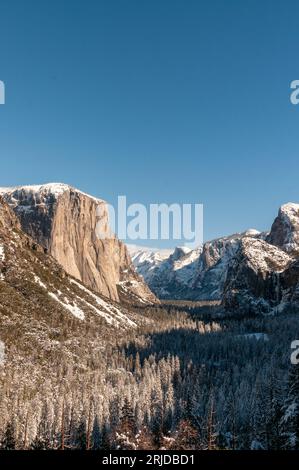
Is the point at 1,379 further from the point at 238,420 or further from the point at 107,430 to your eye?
the point at 238,420

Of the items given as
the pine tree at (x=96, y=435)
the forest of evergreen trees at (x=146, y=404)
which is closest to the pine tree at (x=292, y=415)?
the forest of evergreen trees at (x=146, y=404)

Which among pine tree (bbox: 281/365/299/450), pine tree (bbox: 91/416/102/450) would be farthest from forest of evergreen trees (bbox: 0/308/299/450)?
pine tree (bbox: 281/365/299/450)

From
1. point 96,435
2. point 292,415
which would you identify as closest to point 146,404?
point 96,435

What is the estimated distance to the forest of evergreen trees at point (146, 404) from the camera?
7988cm

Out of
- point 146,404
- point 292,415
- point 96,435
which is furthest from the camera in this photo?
point 146,404

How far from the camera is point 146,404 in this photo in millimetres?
113875

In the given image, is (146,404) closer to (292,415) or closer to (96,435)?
(96,435)

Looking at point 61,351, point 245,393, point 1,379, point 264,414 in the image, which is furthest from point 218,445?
point 61,351

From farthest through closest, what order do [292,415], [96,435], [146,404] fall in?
[146,404]
[96,435]
[292,415]

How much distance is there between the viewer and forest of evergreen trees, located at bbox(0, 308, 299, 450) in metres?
79.9

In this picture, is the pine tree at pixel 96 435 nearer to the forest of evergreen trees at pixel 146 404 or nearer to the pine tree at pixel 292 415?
the forest of evergreen trees at pixel 146 404

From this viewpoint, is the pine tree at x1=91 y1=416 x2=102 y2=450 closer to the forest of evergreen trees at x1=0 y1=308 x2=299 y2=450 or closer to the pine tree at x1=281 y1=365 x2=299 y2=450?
the forest of evergreen trees at x1=0 y1=308 x2=299 y2=450
